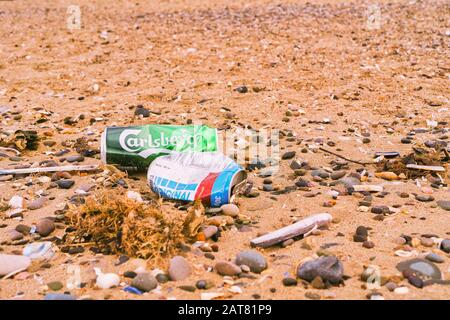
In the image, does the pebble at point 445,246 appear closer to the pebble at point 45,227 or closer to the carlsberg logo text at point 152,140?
the carlsberg logo text at point 152,140

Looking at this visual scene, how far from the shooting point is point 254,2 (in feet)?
30.9

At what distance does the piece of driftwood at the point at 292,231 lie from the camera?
2568 millimetres

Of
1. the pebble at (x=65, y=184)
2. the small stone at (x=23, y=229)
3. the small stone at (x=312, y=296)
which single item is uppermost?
the pebble at (x=65, y=184)

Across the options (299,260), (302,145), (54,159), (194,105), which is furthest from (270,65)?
(299,260)

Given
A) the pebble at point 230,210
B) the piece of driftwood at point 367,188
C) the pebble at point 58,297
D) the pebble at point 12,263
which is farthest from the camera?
the piece of driftwood at point 367,188

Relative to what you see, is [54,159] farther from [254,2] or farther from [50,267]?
[254,2]

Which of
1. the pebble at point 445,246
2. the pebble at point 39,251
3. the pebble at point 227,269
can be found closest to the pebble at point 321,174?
the pebble at point 445,246

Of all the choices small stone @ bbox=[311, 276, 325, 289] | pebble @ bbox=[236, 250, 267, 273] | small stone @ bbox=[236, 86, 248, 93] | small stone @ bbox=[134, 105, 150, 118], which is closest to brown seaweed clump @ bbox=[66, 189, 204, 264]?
pebble @ bbox=[236, 250, 267, 273]

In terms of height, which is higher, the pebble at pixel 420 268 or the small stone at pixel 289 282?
the pebble at pixel 420 268

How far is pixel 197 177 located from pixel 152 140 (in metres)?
0.52

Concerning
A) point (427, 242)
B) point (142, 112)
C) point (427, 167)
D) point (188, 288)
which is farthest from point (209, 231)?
point (142, 112)

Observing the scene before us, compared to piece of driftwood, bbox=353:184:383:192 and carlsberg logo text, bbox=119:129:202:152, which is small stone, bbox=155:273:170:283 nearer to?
carlsberg logo text, bbox=119:129:202:152

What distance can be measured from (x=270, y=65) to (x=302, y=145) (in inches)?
92.4

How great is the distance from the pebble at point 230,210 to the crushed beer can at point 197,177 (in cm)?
3
